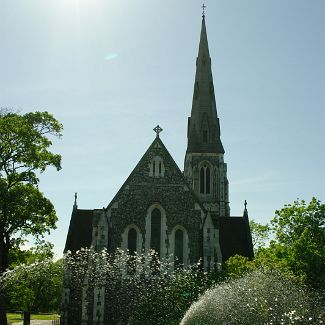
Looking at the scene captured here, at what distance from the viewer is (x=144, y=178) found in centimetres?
2384

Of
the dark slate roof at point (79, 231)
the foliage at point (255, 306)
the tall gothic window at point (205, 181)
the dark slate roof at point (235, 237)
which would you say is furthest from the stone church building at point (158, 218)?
the tall gothic window at point (205, 181)

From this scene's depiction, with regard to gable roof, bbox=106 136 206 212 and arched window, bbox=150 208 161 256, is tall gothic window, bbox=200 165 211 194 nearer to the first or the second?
gable roof, bbox=106 136 206 212

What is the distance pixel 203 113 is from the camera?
42344mm

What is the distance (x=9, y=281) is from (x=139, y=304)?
644 cm

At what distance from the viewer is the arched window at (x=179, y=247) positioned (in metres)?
22.9

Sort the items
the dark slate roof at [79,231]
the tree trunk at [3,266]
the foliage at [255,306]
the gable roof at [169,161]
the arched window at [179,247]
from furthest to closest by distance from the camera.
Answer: the dark slate roof at [79,231] → the gable roof at [169,161] → the arched window at [179,247] → the tree trunk at [3,266] → the foliage at [255,306]

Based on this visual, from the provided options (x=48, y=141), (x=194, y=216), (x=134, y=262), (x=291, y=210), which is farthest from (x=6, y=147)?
(x=291, y=210)

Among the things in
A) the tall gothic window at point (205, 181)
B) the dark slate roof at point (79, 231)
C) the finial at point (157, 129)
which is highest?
the tall gothic window at point (205, 181)

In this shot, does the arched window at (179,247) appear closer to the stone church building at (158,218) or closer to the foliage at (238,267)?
the stone church building at (158,218)

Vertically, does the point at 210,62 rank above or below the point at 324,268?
above

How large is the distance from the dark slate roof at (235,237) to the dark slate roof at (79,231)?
308 inches

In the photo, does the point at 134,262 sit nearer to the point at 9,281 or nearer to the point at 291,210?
the point at 9,281

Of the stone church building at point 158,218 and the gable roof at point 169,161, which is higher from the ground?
the gable roof at point 169,161

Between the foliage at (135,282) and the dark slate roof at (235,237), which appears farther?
the dark slate roof at (235,237)
